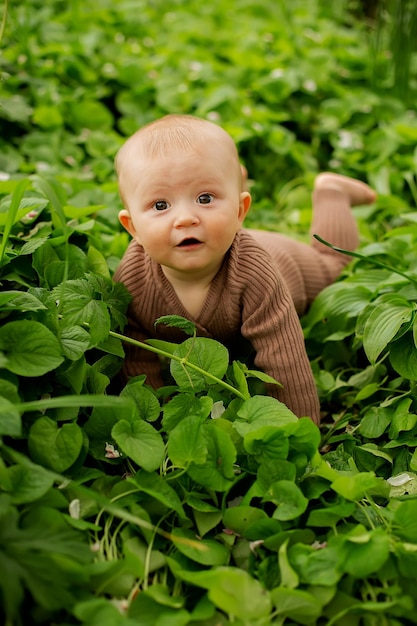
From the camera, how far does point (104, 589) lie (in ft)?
3.12

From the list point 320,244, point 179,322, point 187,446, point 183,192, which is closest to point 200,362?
point 179,322

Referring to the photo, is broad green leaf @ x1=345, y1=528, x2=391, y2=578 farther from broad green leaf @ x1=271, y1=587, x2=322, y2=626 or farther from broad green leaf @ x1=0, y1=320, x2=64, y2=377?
broad green leaf @ x1=0, y1=320, x2=64, y2=377

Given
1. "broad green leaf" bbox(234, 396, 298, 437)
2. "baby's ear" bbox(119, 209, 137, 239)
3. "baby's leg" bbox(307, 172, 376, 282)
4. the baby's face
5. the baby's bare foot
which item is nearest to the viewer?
"broad green leaf" bbox(234, 396, 298, 437)

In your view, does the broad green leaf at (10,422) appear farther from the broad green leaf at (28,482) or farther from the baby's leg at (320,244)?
the baby's leg at (320,244)

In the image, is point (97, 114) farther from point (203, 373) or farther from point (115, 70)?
point (203, 373)

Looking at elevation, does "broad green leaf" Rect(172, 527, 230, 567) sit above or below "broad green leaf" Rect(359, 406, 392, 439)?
above

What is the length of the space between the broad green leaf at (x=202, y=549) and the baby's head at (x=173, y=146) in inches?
23.6

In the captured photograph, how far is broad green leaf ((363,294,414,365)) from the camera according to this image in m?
1.27

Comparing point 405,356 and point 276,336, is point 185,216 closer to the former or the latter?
point 276,336

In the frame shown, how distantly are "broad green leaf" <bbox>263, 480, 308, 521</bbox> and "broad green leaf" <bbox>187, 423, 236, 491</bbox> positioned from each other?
0.07 meters

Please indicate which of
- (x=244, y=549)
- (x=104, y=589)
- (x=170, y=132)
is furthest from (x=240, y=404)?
(x=170, y=132)

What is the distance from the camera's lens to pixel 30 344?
1.07 metres

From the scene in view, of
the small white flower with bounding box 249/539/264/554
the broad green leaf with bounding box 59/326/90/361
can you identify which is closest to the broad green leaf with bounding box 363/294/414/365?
the small white flower with bounding box 249/539/264/554

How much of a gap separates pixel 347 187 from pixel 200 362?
3.15 ft
